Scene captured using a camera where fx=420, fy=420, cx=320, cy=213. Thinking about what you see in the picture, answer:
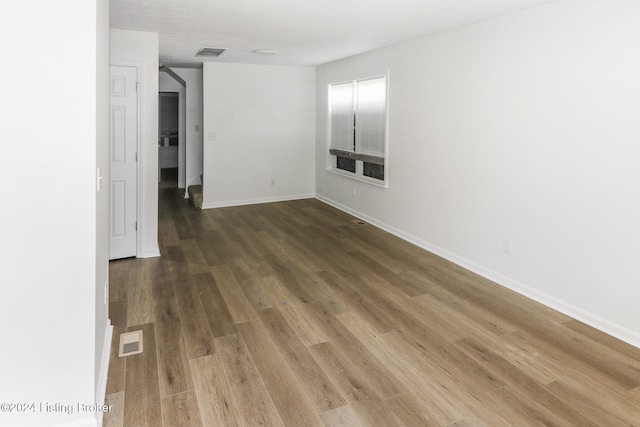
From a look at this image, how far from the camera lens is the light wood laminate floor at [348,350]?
2.11 meters

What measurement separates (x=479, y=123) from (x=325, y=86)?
348 cm

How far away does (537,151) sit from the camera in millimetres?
3398

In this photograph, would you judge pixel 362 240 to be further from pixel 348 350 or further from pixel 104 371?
pixel 104 371

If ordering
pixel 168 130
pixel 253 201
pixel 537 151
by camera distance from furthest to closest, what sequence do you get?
pixel 168 130 → pixel 253 201 → pixel 537 151

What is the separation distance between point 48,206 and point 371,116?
15.1 ft

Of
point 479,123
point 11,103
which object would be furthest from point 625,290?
point 11,103

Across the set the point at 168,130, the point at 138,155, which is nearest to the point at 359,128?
the point at 138,155

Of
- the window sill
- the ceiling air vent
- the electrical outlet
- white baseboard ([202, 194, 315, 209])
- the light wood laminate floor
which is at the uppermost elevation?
the ceiling air vent

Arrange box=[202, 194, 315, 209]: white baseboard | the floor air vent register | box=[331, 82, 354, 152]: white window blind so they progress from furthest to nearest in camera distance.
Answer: box=[202, 194, 315, 209]: white baseboard < box=[331, 82, 354, 152]: white window blind < the floor air vent register

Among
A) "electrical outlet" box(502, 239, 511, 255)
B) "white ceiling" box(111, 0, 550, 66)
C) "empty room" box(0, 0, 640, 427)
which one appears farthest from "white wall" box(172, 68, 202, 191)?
"electrical outlet" box(502, 239, 511, 255)

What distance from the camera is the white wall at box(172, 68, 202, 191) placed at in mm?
7320

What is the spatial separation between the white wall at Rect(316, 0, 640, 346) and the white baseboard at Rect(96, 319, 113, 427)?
125 inches

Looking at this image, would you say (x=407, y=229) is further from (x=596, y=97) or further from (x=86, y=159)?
(x=86, y=159)

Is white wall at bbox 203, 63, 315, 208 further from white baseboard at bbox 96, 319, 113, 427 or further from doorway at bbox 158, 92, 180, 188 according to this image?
doorway at bbox 158, 92, 180, 188
